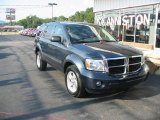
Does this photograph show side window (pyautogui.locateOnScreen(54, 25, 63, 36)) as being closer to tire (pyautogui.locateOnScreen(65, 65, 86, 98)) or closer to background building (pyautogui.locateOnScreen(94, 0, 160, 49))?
tire (pyautogui.locateOnScreen(65, 65, 86, 98))

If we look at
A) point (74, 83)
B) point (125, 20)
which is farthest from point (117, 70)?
point (125, 20)

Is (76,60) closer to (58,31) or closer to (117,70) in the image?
(117,70)

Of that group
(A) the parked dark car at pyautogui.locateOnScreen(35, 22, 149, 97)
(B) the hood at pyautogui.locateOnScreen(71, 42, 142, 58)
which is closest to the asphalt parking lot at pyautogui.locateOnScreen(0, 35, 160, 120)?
(A) the parked dark car at pyautogui.locateOnScreen(35, 22, 149, 97)

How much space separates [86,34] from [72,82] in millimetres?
1575

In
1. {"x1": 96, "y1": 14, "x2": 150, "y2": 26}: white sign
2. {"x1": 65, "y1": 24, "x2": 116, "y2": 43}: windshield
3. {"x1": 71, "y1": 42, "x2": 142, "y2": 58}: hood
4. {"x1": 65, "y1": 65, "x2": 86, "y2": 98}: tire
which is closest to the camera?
{"x1": 71, "y1": 42, "x2": 142, "y2": 58}: hood

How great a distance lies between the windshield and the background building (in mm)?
9306

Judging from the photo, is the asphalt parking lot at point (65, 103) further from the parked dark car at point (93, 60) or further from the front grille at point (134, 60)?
the front grille at point (134, 60)

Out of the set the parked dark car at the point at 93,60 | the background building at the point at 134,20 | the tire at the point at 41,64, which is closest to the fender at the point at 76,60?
the parked dark car at the point at 93,60

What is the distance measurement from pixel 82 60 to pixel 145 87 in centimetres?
238

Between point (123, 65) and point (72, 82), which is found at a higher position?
point (123, 65)

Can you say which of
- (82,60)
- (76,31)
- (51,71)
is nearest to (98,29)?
(76,31)

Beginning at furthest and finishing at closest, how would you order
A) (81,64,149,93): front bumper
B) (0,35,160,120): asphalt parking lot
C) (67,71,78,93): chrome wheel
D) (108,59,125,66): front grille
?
(67,71,78,93): chrome wheel < (108,59,125,66): front grille < (81,64,149,93): front bumper < (0,35,160,120): asphalt parking lot

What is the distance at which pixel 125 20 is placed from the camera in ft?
78.9

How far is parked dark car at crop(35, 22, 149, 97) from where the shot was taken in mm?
6537
